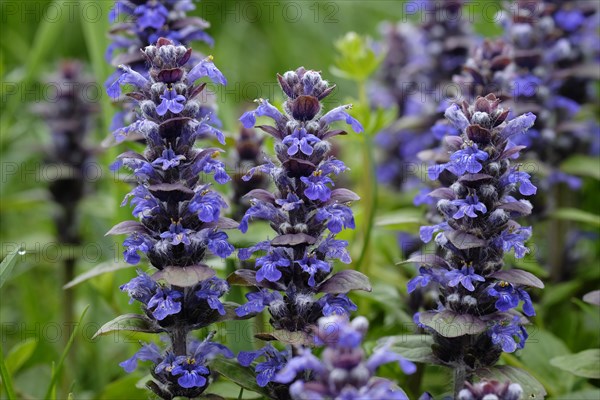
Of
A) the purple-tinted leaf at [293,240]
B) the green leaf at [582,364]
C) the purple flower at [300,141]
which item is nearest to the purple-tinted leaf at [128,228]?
the purple-tinted leaf at [293,240]

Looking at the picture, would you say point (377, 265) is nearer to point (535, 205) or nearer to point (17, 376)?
point (535, 205)

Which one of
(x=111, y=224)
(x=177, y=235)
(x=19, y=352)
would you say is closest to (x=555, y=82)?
(x=177, y=235)

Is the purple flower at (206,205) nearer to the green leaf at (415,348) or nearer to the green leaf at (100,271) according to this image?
Result: the green leaf at (100,271)

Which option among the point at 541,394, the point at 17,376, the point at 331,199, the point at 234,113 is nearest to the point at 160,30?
the point at 331,199

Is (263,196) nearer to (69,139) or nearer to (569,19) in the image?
(569,19)

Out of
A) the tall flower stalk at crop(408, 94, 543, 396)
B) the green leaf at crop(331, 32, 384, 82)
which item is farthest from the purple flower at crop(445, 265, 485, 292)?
the green leaf at crop(331, 32, 384, 82)

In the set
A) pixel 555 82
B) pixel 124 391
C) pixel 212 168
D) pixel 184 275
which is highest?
pixel 555 82

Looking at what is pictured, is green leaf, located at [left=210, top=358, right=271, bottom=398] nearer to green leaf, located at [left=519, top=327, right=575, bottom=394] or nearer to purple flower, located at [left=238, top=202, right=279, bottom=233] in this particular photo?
purple flower, located at [left=238, top=202, right=279, bottom=233]

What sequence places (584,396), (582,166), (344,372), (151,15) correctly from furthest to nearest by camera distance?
1. (582,166)
2. (151,15)
3. (584,396)
4. (344,372)
